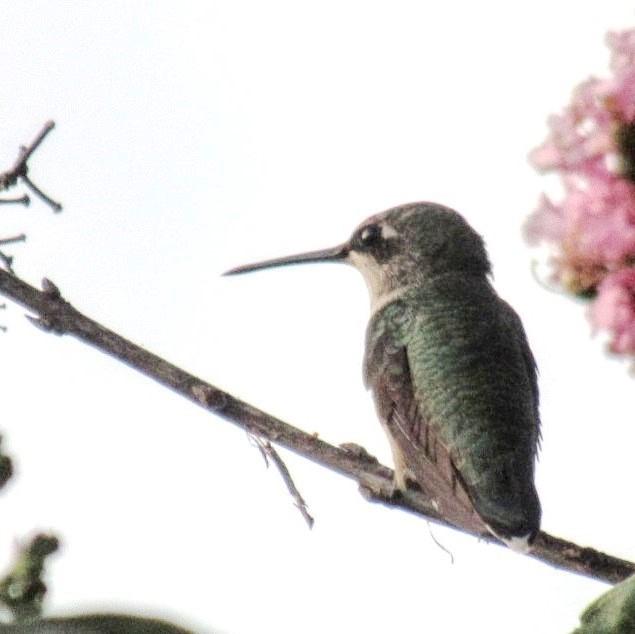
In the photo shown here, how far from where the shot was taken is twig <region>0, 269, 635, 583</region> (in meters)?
2.90

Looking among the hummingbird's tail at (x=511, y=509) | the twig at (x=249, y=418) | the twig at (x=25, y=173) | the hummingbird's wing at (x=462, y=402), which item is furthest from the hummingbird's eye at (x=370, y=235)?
the twig at (x=25, y=173)

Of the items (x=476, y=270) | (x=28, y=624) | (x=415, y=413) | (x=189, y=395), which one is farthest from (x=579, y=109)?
(x=476, y=270)

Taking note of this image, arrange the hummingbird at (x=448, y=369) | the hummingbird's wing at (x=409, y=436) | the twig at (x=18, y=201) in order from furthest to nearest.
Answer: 1. the hummingbird at (x=448, y=369)
2. the hummingbird's wing at (x=409, y=436)
3. the twig at (x=18, y=201)

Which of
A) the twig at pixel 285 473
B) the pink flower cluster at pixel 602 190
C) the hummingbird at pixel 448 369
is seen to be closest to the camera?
the pink flower cluster at pixel 602 190

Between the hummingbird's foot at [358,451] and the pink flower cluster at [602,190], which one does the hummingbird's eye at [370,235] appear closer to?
the hummingbird's foot at [358,451]

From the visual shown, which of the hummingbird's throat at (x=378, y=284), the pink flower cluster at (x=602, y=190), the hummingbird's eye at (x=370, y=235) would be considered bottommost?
the hummingbird's throat at (x=378, y=284)

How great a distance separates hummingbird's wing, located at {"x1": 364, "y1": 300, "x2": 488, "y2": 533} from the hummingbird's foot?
48 centimetres

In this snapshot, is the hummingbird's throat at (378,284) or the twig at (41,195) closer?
the twig at (41,195)

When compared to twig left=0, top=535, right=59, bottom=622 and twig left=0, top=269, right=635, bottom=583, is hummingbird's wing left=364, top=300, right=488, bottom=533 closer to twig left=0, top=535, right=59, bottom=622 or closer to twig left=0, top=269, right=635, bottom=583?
twig left=0, top=269, right=635, bottom=583

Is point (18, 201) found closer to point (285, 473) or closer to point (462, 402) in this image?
point (285, 473)

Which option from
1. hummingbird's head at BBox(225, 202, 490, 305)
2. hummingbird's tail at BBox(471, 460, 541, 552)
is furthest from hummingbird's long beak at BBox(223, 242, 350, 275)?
hummingbird's tail at BBox(471, 460, 541, 552)

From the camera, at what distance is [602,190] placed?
218cm

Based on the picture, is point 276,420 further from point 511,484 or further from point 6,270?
point 511,484

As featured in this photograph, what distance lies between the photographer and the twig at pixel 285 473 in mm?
3486
